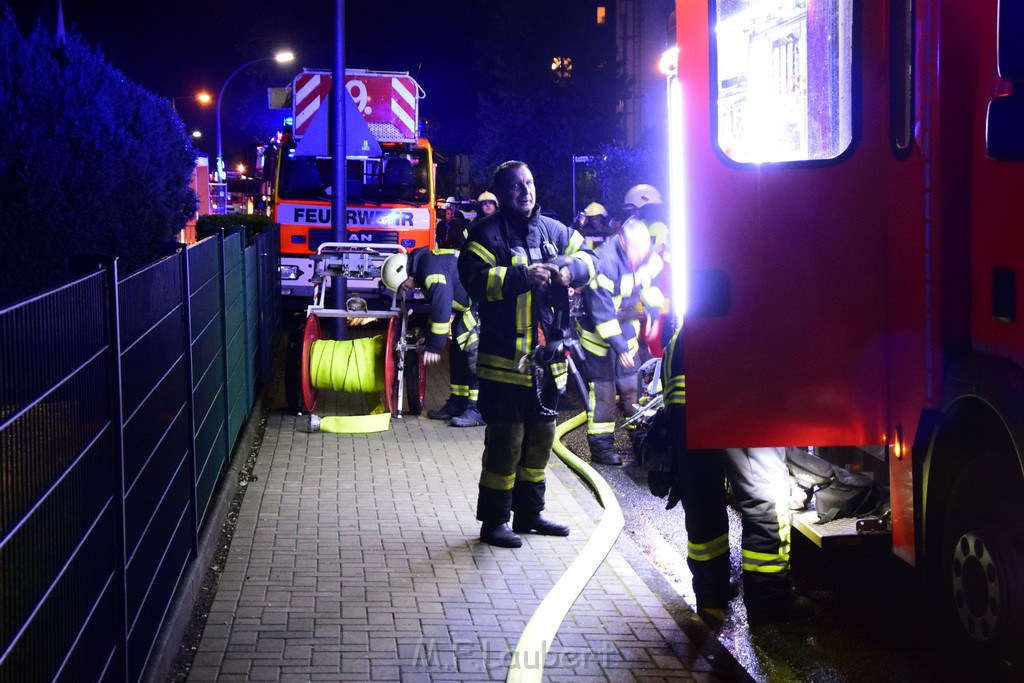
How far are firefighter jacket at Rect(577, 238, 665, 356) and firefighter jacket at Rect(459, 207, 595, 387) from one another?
2.35 m

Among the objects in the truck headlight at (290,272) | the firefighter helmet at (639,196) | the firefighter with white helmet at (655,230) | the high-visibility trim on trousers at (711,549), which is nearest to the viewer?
the high-visibility trim on trousers at (711,549)

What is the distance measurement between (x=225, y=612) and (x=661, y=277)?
7796 millimetres

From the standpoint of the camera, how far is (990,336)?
169 inches

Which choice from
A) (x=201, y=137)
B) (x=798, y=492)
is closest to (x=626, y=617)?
(x=798, y=492)

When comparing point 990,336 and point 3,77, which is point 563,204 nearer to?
point 3,77

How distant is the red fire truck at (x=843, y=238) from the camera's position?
447 centimetres

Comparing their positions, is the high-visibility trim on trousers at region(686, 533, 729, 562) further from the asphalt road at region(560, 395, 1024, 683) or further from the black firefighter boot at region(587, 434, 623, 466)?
the black firefighter boot at region(587, 434, 623, 466)

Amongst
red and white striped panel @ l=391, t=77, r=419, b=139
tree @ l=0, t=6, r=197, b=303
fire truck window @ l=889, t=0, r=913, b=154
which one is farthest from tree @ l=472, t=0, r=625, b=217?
fire truck window @ l=889, t=0, r=913, b=154

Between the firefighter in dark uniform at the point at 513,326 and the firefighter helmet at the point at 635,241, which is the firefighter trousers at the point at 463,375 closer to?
the firefighter helmet at the point at 635,241

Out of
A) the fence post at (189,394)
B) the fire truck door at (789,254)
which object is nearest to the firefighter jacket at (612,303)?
the fence post at (189,394)

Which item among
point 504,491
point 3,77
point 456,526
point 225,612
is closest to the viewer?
point 225,612

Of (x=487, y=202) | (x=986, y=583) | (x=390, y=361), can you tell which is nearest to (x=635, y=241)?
(x=390, y=361)

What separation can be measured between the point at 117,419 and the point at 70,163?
750cm

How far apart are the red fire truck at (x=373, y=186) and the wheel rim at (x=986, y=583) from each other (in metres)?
13.8
